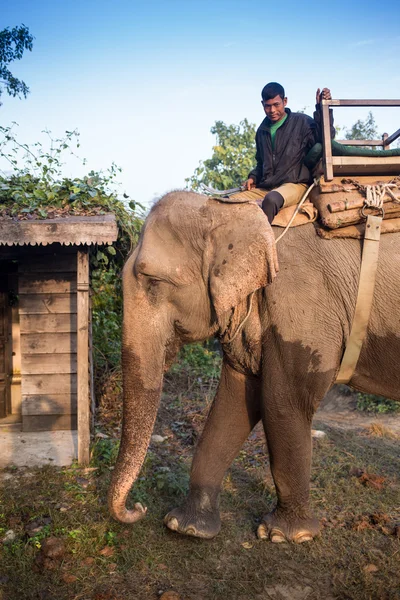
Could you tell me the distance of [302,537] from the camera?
3.81 meters

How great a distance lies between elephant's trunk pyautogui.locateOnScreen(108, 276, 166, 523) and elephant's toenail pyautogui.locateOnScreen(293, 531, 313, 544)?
1150mm

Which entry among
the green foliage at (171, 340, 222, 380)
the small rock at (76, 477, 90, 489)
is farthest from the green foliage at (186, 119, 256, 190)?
the small rock at (76, 477, 90, 489)

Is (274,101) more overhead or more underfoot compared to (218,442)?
more overhead

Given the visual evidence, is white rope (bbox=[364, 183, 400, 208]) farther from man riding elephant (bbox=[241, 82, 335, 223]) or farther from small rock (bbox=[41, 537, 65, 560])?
small rock (bbox=[41, 537, 65, 560])

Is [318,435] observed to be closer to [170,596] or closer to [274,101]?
[170,596]

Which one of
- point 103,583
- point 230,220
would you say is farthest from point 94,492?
point 230,220

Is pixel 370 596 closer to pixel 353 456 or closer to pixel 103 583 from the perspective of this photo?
pixel 103 583

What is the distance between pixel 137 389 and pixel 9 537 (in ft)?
5.12

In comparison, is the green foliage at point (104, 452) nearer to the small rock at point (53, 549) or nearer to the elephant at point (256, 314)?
the small rock at point (53, 549)

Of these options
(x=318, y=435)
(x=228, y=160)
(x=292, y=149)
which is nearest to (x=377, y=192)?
(x=292, y=149)

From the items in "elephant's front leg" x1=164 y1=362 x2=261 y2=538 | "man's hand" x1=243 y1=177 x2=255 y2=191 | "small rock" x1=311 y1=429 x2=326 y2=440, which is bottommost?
"small rock" x1=311 y1=429 x2=326 y2=440

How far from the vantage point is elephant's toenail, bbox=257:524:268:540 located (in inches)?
152

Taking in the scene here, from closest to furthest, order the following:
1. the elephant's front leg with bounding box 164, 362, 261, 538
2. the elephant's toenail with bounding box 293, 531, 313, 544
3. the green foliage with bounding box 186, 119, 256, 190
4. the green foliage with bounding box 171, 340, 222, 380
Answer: the elephant's toenail with bounding box 293, 531, 313, 544 < the elephant's front leg with bounding box 164, 362, 261, 538 < the green foliage with bounding box 171, 340, 222, 380 < the green foliage with bounding box 186, 119, 256, 190

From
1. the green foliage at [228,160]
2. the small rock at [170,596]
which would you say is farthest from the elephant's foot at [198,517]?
the green foliage at [228,160]
